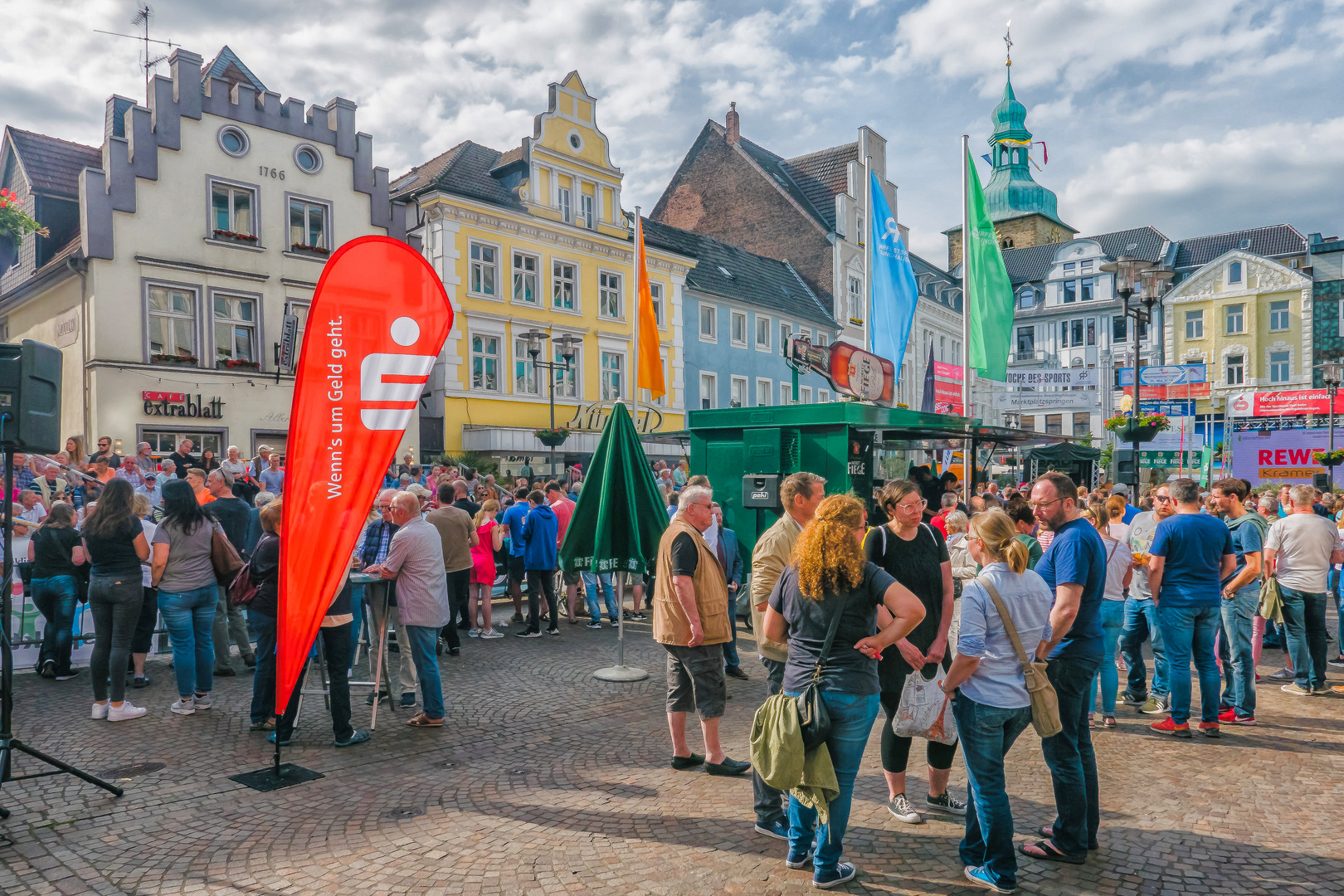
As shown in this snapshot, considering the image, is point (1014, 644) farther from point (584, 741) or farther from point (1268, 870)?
point (584, 741)

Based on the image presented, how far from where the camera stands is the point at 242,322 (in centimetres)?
2109

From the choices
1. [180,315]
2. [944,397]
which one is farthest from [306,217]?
[944,397]

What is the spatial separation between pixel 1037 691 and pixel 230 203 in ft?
73.0

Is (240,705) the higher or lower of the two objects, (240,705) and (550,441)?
the lower

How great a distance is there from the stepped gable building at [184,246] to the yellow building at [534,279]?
9.27ft

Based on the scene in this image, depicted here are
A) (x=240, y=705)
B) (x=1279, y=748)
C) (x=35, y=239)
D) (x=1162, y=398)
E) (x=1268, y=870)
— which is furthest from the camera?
(x=1162, y=398)

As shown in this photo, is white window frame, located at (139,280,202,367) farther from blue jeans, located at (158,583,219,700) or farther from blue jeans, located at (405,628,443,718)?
blue jeans, located at (405,628,443,718)

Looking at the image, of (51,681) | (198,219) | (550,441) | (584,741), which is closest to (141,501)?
(51,681)

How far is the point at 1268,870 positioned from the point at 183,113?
931 inches

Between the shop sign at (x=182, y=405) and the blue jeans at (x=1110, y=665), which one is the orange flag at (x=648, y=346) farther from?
the shop sign at (x=182, y=405)

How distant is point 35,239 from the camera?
2166 cm

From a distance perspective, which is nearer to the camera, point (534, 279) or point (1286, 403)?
point (534, 279)

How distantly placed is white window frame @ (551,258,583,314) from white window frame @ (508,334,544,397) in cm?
181

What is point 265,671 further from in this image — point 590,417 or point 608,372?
point 608,372
